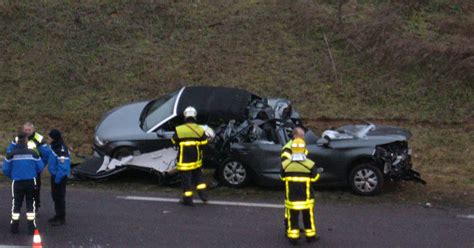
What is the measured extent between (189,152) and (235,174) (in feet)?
4.56

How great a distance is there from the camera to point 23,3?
22.1 metres

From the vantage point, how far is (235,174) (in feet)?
37.0

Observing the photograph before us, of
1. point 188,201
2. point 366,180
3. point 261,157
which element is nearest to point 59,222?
point 188,201

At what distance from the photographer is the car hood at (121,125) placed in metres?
12.4

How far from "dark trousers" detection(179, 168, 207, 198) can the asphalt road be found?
28 centimetres

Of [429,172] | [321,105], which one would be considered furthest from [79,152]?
[429,172]

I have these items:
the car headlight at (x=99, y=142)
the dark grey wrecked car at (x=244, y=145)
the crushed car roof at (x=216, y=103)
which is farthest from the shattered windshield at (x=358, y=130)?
the car headlight at (x=99, y=142)

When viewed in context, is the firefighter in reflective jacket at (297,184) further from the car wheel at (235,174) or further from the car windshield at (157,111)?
the car windshield at (157,111)

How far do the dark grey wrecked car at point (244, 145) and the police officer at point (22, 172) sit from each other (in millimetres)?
3011

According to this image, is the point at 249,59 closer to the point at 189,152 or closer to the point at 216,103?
the point at 216,103

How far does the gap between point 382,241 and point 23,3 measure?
57.2 ft

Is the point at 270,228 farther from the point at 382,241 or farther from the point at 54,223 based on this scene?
the point at 54,223

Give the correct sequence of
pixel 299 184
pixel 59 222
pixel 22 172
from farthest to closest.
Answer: pixel 59 222 → pixel 22 172 → pixel 299 184

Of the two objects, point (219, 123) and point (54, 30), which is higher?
point (54, 30)
